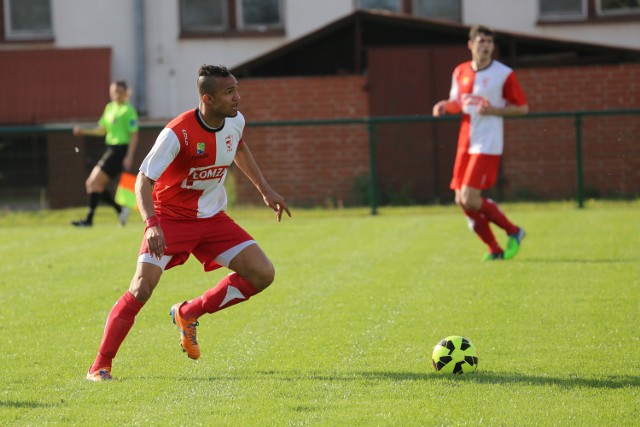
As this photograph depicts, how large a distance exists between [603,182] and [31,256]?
9.38 meters

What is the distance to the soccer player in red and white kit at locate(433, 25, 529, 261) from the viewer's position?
470 inches

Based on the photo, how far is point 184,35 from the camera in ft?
77.3

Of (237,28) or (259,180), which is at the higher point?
(237,28)

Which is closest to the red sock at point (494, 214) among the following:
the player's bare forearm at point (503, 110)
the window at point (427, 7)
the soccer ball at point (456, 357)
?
the player's bare forearm at point (503, 110)

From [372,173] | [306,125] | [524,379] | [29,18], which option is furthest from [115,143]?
[524,379]

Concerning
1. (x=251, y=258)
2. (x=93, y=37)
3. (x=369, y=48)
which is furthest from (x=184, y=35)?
(x=251, y=258)

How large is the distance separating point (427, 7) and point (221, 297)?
1715 centimetres

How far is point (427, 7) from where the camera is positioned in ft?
77.2

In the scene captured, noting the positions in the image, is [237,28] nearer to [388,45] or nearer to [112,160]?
[388,45]

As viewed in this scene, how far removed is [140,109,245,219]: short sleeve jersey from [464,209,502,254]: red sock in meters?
5.19

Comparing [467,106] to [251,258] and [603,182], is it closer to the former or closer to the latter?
[251,258]

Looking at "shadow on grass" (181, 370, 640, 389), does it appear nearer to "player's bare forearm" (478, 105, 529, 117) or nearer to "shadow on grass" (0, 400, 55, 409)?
"shadow on grass" (0, 400, 55, 409)

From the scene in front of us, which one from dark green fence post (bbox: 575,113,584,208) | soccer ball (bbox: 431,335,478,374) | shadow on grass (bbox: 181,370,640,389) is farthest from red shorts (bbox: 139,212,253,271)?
dark green fence post (bbox: 575,113,584,208)

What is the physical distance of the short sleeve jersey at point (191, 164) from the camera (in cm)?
684
